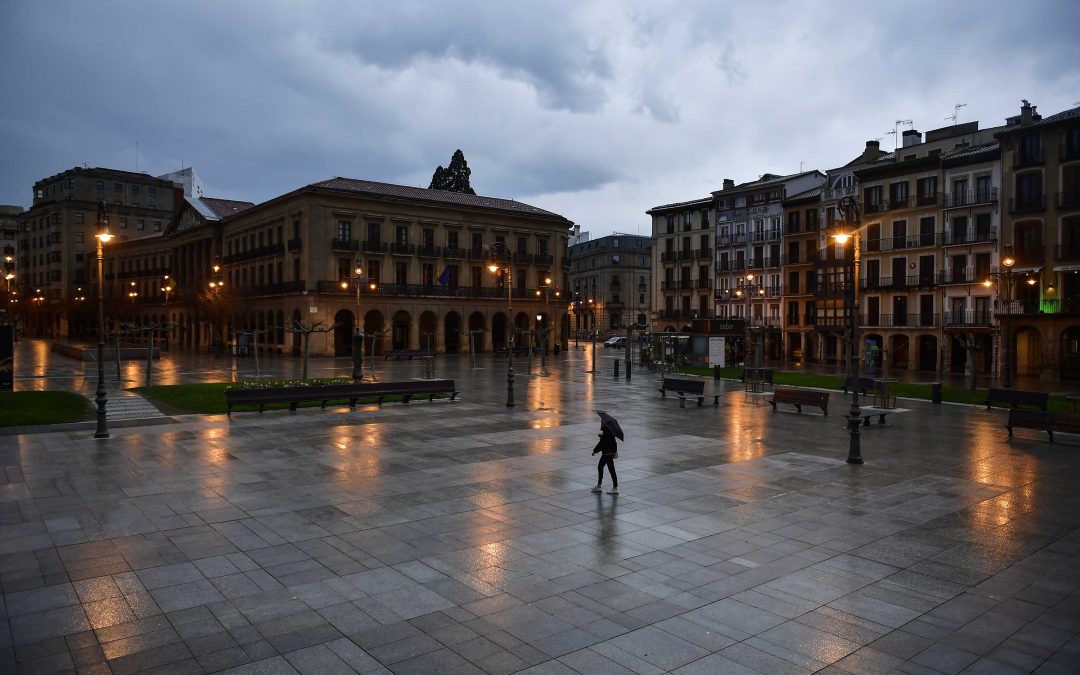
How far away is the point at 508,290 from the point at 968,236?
3099cm

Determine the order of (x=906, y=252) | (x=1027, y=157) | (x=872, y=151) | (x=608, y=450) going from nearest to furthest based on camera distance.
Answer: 1. (x=608, y=450)
2. (x=1027, y=157)
3. (x=906, y=252)
4. (x=872, y=151)

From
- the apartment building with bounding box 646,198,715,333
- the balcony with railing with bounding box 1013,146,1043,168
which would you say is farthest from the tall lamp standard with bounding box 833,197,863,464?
the apartment building with bounding box 646,198,715,333

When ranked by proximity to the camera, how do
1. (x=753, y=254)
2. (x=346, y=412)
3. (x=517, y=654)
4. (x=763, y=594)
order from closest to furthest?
(x=517, y=654), (x=763, y=594), (x=346, y=412), (x=753, y=254)

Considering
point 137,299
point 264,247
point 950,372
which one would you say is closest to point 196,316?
point 264,247

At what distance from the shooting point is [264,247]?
A: 6662 centimetres

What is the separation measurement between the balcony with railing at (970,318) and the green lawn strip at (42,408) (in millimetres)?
49141

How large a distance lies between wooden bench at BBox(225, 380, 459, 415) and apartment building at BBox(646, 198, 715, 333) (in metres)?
46.1

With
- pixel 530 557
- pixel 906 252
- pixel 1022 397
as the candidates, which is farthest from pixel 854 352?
pixel 906 252

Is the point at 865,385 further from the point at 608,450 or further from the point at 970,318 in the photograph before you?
the point at 970,318

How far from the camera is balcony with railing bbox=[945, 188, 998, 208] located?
46688 millimetres

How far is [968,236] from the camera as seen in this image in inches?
1887

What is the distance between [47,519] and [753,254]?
62.6 metres

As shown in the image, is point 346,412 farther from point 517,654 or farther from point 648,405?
point 517,654

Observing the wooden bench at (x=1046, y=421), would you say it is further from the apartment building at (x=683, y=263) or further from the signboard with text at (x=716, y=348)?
the apartment building at (x=683, y=263)
